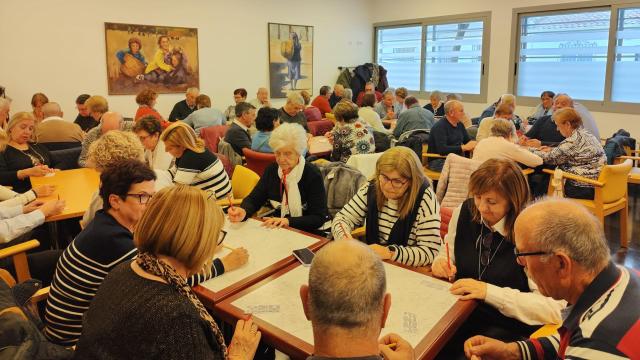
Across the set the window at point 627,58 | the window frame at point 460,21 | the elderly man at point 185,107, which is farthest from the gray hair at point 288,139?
the window frame at point 460,21

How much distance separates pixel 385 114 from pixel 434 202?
6778 millimetres

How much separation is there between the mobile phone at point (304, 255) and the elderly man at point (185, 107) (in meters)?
6.25

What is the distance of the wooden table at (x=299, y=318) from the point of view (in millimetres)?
1504

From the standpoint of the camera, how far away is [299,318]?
65.1 inches

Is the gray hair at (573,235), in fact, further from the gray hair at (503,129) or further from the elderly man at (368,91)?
the elderly man at (368,91)

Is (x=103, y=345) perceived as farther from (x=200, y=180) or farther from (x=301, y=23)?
(x=301, y=23)

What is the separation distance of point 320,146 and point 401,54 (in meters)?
5.98

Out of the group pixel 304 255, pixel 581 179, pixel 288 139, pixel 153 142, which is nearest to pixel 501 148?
pixel 581 179

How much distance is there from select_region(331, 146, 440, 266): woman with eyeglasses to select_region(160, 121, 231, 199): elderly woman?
1.21 m

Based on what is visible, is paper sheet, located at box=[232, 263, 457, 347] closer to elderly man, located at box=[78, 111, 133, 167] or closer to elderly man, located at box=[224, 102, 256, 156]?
elderly man, located at box=[78, 111, 133, 167]

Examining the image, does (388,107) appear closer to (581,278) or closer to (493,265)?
(493,265)

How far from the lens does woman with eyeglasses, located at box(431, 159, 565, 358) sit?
5.82 ft

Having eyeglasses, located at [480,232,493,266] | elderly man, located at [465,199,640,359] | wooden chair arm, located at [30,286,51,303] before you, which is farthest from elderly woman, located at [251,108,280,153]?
elderly man, located at [465,199,640,359]

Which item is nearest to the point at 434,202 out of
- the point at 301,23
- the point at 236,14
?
the point at 236,14
